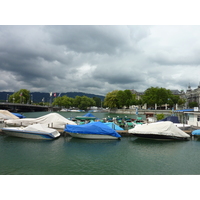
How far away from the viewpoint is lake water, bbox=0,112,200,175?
1468cm

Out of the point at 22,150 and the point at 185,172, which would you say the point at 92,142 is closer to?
the point at 22,150

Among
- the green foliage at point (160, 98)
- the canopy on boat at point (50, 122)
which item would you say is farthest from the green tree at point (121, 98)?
the canopy on boat at point (50, 122)

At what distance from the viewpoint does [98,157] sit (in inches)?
723

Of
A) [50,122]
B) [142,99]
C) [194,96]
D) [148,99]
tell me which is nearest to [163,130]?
[50,122]

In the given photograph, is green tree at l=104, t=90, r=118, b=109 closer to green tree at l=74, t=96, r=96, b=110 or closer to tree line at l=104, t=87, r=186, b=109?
tree line at l=104, t=87, r=186, b=109

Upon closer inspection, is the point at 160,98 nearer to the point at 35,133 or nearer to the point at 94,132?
the point at 94,132

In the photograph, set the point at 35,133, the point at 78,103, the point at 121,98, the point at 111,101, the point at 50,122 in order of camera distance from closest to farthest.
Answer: the point at 35,133
the point at 50,122
the point at 121,98
the point at 111,101
the point at 78,103

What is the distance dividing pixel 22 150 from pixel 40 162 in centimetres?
563

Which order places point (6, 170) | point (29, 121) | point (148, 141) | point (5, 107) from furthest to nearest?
point (5, 107) → point (29, 121) → point (148, 141) → point (6, 170)

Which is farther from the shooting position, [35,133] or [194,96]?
[194,96]

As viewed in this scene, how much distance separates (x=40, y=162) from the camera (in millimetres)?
16469

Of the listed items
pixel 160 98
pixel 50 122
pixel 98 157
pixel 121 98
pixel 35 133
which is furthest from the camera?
pixel 121 98

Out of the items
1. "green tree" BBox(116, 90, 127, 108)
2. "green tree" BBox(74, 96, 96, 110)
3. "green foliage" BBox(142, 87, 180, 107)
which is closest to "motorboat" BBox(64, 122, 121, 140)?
"green foliage" BBox(142, 87, 180, 107)

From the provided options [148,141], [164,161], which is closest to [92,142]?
[148,141]
